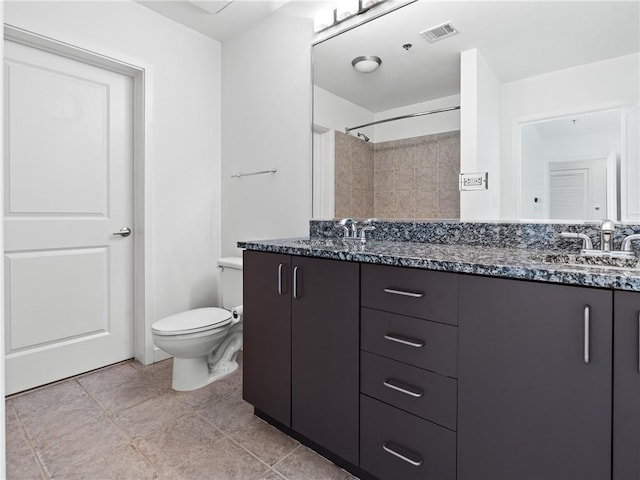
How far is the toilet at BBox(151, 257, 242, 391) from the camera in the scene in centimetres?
195

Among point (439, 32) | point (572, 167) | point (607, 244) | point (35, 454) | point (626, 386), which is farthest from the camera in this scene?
point (439, 32)

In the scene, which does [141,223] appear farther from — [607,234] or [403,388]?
[607,234]

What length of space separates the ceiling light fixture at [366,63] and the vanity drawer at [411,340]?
1.38 m

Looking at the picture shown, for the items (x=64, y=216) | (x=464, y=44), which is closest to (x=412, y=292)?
(x=464, y=44)

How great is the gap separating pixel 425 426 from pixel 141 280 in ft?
6.58

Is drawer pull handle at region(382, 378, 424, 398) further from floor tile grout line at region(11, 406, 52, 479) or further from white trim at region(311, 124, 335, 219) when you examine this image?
floor tile grout line at region(11, 406, 52, 479)

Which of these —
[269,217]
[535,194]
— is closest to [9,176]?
[269,217]

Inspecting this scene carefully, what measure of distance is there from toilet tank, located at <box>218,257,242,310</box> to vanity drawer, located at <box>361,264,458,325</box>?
4.32 ft

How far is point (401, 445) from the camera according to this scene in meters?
1.20

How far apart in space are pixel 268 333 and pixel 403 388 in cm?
67

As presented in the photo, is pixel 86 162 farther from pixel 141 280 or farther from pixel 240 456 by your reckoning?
pixel 240 456

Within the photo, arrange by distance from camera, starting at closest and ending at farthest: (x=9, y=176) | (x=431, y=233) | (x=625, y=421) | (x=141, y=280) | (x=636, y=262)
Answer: (x=625, y=421)
(x=636, y=262)
(x=431, y=233)
(x=9, y=176)
(x=141, y=280)

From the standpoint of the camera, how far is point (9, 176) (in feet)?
6.39

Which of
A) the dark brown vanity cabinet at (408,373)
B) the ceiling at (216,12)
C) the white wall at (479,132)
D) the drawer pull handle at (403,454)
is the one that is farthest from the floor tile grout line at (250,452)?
the ceiling at (216,12)
